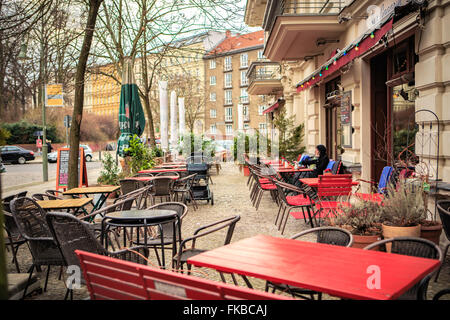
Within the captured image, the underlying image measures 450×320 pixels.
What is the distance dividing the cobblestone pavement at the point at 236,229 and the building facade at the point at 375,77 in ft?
6.91

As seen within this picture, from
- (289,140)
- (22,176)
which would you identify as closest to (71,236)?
(289,140)

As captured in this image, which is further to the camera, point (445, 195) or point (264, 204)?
point (264, 204)

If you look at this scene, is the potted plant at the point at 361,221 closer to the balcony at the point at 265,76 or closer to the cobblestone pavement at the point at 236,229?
the cobblestone pavement at the point at 236,229

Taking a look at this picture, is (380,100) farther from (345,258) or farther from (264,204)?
(345,258)

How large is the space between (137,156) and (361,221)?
8.38 m

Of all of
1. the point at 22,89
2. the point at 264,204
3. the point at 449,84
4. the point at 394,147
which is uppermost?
the point at 22,89

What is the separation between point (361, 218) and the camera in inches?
199

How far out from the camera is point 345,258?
281 cm

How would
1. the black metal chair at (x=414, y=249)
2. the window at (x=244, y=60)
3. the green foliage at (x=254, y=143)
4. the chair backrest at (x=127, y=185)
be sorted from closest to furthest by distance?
1. the black metal chair at (x=414, y=249)
2. the chair backrest at (x=127, y=185)
3. the green foliage at (x=254, y=143)
4. the window at (x=244, y=60)

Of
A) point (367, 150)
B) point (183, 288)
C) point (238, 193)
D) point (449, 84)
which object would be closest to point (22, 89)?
point (238, 193)

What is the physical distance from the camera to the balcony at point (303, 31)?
10625 mm

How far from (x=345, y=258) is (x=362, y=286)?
573 millimetres

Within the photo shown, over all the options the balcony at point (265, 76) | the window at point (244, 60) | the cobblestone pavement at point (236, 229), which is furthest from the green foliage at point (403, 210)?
the window at point (244, 60)

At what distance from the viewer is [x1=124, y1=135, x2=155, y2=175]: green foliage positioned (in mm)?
11930
